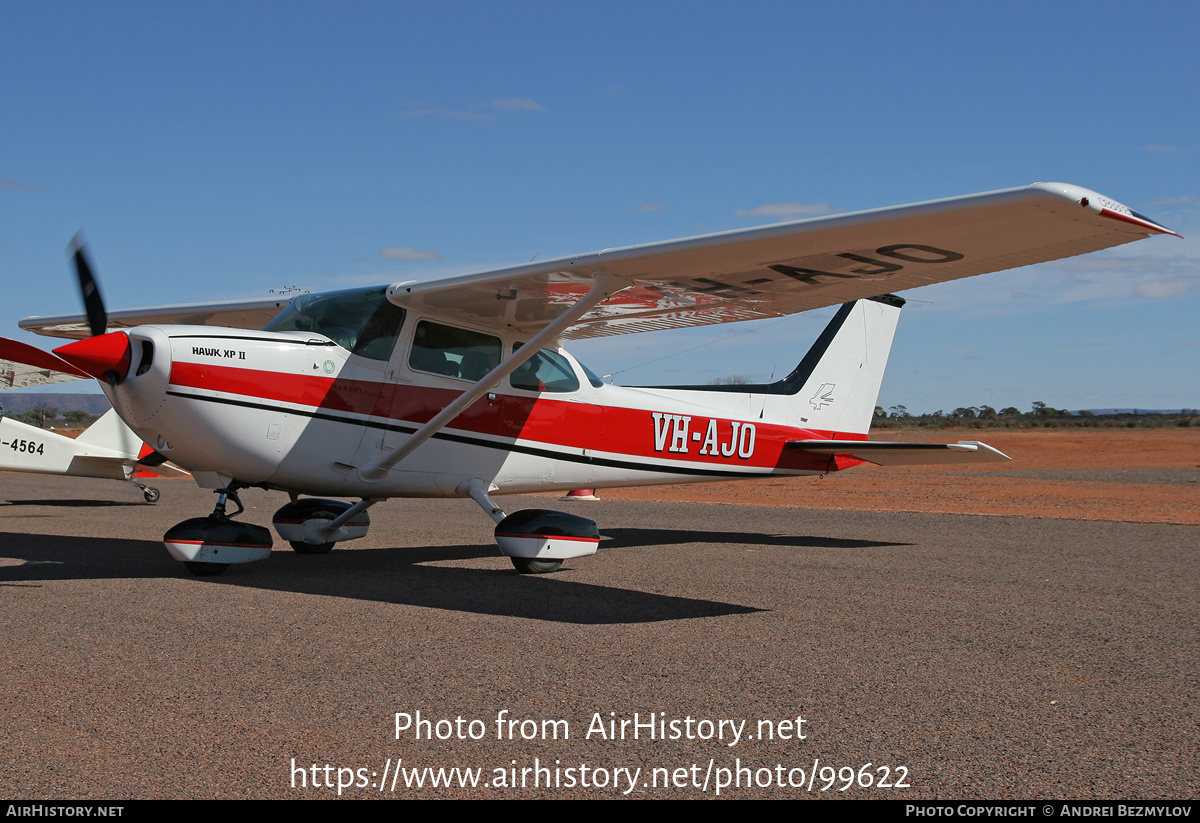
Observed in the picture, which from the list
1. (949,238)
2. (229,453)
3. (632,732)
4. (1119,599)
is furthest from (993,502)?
(632,732)

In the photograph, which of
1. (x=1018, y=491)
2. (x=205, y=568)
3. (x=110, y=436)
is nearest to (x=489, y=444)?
(x=205, y=568)

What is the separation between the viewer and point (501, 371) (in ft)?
24.0

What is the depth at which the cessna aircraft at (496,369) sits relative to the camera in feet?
19.2

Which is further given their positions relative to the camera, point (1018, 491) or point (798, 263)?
point (1018, 491)

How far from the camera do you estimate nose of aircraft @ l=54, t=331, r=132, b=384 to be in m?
6.34

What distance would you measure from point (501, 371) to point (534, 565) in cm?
164

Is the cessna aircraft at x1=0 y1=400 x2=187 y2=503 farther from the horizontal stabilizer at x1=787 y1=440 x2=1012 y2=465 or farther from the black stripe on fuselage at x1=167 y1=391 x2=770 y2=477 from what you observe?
the horizontal stabilizer at x1=787 y1=440 x2=1012 y2=465

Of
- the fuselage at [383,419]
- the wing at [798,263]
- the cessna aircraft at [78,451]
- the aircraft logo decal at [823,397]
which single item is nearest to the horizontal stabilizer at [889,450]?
the aircraft logo decal at [823,397]

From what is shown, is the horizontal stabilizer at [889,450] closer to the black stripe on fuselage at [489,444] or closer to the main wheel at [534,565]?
the black stripe on fuselage at [489,444]

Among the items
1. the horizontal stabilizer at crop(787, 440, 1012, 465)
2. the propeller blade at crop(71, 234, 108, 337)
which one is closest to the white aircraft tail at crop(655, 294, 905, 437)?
the horizontal stabilizer at crop(787, 440, 1012, 465)

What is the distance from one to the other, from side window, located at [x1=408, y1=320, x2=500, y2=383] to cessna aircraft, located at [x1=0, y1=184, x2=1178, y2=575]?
2 centimetres

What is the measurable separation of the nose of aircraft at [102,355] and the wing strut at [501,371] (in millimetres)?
1984

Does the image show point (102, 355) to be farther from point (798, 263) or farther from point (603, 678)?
point (798, 263)

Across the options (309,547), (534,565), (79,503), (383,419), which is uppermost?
(383,419)
